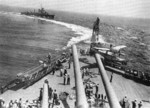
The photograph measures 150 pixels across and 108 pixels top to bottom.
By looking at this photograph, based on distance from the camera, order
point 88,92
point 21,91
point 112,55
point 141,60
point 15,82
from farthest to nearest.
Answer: point 141,60 → point 112,55 → point 15,82 → point 21,91 → point 88,92

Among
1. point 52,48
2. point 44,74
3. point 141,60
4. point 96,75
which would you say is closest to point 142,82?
point 96,75

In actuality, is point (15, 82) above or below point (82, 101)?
below

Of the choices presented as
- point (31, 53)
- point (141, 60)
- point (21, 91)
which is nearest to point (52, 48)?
point (31, 53)

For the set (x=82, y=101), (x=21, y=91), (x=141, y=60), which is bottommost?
(x=141, y=60)

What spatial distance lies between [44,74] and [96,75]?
602 cm

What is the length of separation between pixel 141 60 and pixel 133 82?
28.8 metres

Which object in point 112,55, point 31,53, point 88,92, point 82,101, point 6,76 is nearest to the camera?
point 82,101

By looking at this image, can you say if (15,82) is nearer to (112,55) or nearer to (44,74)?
(44,74)

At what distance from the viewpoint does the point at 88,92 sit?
57.8 ft

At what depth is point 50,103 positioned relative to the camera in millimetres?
16391

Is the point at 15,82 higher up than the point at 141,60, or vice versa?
the point at 15,82

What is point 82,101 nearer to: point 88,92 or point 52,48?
point 88,92

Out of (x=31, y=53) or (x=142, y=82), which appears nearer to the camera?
(x=142, y=82)

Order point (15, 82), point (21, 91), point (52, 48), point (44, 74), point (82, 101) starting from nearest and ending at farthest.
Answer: point (82, 101), point (21, 91), point (15, 82), point (44, 74), point (52, 48)
